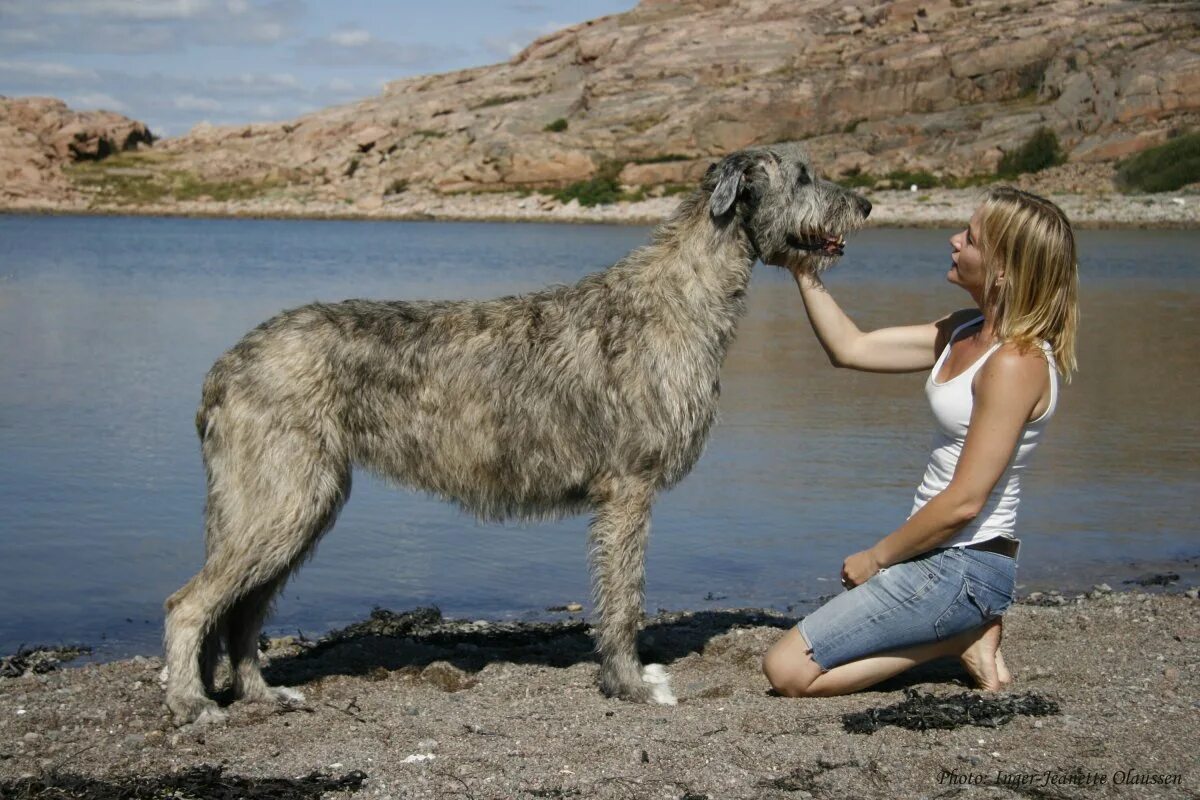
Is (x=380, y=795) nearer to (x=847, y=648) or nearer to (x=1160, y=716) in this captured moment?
(x=847, y=648)

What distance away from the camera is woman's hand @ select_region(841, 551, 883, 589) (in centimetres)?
629

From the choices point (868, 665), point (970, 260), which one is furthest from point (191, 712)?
point (970, 260)

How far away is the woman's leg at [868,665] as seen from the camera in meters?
6.21

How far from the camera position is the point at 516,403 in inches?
253

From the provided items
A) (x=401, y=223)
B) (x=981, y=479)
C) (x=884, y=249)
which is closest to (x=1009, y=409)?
(x=981, y=479)

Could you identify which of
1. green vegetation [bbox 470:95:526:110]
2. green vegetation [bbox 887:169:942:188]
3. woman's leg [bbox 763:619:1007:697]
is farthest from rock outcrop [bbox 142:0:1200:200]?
woman's leg [bbox 763:619:1007:697]

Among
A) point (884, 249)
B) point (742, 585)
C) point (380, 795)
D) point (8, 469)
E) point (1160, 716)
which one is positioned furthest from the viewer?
point (884, 249)

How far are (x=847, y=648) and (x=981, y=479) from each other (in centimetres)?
102

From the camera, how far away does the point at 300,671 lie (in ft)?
23.0

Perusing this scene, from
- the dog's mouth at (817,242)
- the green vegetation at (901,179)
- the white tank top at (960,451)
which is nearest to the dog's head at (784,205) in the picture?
the dog's mouth at (817,242)

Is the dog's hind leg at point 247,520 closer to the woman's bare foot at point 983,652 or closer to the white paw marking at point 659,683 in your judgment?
the white paw marking at point 659,683

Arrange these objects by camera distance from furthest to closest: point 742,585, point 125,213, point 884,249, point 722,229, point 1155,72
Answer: point 125,213 < point 1155,72 < point 884,249 < point 742,585 < point 722,229

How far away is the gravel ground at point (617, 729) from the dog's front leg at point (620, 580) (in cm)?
20

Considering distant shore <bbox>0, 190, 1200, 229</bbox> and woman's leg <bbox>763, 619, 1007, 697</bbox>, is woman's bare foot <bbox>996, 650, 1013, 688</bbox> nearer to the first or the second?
woman's leg <bbox>763, 619, 1007, 697</bbox>
